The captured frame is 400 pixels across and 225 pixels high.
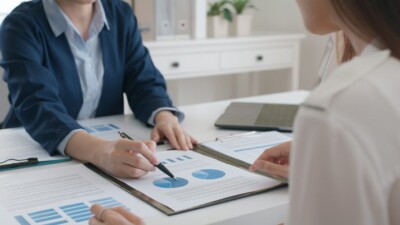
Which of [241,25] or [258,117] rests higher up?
[241,25]

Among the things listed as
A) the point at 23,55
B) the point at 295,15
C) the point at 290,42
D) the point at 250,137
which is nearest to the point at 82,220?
the point at 250,137

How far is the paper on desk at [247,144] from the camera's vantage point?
1.28 meters

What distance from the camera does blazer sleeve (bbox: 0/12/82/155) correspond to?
1.37 m

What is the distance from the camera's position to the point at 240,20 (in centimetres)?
340

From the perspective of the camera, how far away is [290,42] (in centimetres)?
346

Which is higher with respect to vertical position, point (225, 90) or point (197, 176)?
point (197, 176)

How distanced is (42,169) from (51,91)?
1.12ft

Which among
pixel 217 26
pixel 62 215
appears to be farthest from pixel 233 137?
pixel 217 26

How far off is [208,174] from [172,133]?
27 cm

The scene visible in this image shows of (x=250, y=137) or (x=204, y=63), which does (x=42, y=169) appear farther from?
(x=204, y=63)

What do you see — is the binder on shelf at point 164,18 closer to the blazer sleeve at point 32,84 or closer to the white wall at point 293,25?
the white wall at point 293,25

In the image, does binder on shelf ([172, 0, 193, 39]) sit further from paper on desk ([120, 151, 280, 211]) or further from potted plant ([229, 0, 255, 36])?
paper on desk ([120, 151, 280, 211])

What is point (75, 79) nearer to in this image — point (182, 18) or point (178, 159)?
point (178, 159)

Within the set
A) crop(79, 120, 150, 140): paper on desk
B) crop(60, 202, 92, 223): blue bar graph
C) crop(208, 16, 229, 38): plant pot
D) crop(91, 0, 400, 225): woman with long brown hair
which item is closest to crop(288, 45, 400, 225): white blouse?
crop(91, 0, 400, 225): woman with long brown hair
